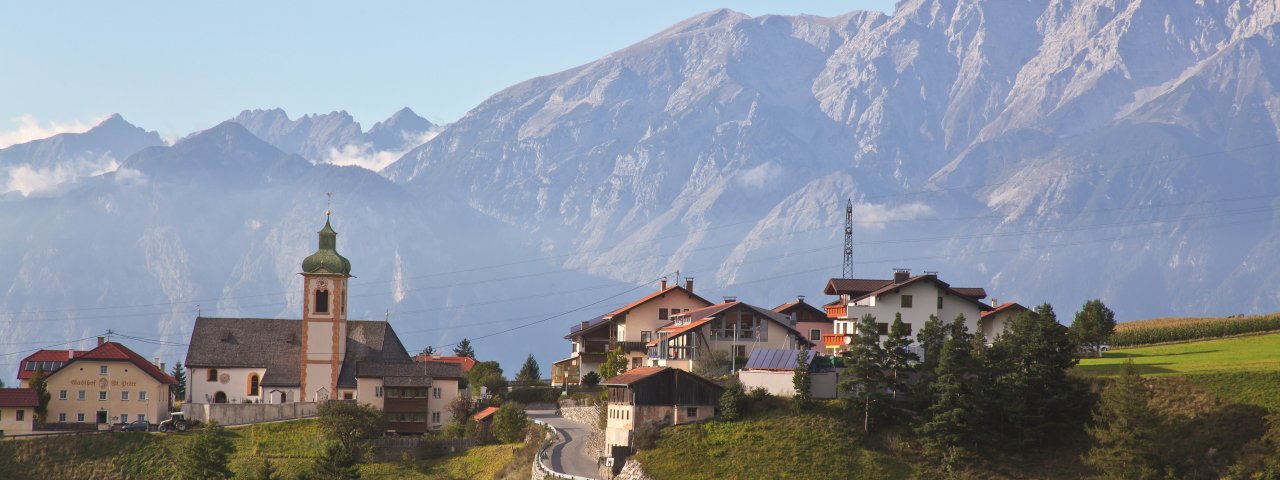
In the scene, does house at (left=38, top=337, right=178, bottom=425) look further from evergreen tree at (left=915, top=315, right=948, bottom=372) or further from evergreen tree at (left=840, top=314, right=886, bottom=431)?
evergreen tree at (left=915, top=315, right=948, bottom=372)

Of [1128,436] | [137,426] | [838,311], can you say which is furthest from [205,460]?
[1128,436]

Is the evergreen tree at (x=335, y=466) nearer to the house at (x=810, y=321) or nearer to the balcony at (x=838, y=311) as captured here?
the balcony at (x=838, y=311)

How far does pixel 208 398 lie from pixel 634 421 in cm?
4962

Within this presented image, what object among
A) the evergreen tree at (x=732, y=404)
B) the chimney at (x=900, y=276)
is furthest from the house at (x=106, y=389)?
the chimney at (x=900, y=276)

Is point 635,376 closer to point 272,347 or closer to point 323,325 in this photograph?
point 323,325

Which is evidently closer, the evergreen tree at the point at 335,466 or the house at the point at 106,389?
the evergreen tree at the point at 335,466

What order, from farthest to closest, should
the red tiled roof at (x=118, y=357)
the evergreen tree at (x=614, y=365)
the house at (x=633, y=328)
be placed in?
the house at (x=633, y=328), the red tiled roof at (x=118, y=357), the evergreen tree at (x=614, y=365)

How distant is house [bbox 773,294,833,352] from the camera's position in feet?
399

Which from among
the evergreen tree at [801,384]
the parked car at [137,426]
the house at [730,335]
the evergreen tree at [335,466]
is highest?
the house at [730,335]

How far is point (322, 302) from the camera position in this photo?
124 m

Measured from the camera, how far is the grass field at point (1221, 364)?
74562 mm

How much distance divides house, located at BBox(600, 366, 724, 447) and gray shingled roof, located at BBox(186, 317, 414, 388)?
125 ft

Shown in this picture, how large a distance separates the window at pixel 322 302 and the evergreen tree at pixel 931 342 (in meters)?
52.5

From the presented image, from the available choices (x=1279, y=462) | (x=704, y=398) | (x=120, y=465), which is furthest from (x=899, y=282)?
(x=120, y=465)
